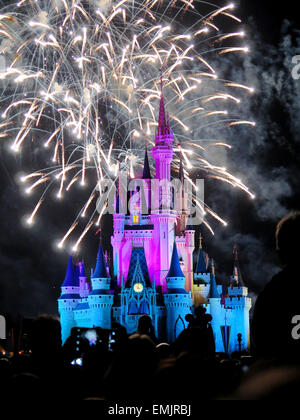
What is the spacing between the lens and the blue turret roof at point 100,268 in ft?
244

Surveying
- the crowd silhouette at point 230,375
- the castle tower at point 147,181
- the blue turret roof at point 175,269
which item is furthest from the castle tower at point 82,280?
the crowd silhouette at point 230,375

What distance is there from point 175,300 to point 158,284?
159 inches

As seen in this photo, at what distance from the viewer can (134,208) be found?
78.7 m

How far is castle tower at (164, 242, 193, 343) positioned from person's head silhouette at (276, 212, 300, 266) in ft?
218

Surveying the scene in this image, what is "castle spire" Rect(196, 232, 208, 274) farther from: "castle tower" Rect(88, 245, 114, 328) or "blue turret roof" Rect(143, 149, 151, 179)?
"castle tower" Rect(88, 245, 114, 328)

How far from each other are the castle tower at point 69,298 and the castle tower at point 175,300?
1044 centimetres

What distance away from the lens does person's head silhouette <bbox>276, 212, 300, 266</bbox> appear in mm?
5078

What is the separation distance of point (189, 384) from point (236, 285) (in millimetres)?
Answer: 77511

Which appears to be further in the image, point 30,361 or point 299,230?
point 30,361

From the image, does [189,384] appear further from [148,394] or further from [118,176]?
[118,176]

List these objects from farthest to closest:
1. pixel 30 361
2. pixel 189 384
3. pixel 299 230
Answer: pixel 30 361 → pixel 299 230 → pixel 189 384

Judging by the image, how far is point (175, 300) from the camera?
239ft

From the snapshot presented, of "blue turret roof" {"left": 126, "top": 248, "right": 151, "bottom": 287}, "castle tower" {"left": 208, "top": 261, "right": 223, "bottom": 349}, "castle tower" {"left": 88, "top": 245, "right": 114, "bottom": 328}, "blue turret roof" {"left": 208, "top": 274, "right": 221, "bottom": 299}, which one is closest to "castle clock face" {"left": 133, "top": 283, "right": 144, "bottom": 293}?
"blue turret roof" {"left": 126, "top": 248, "right": 151, "bottom": 287}
